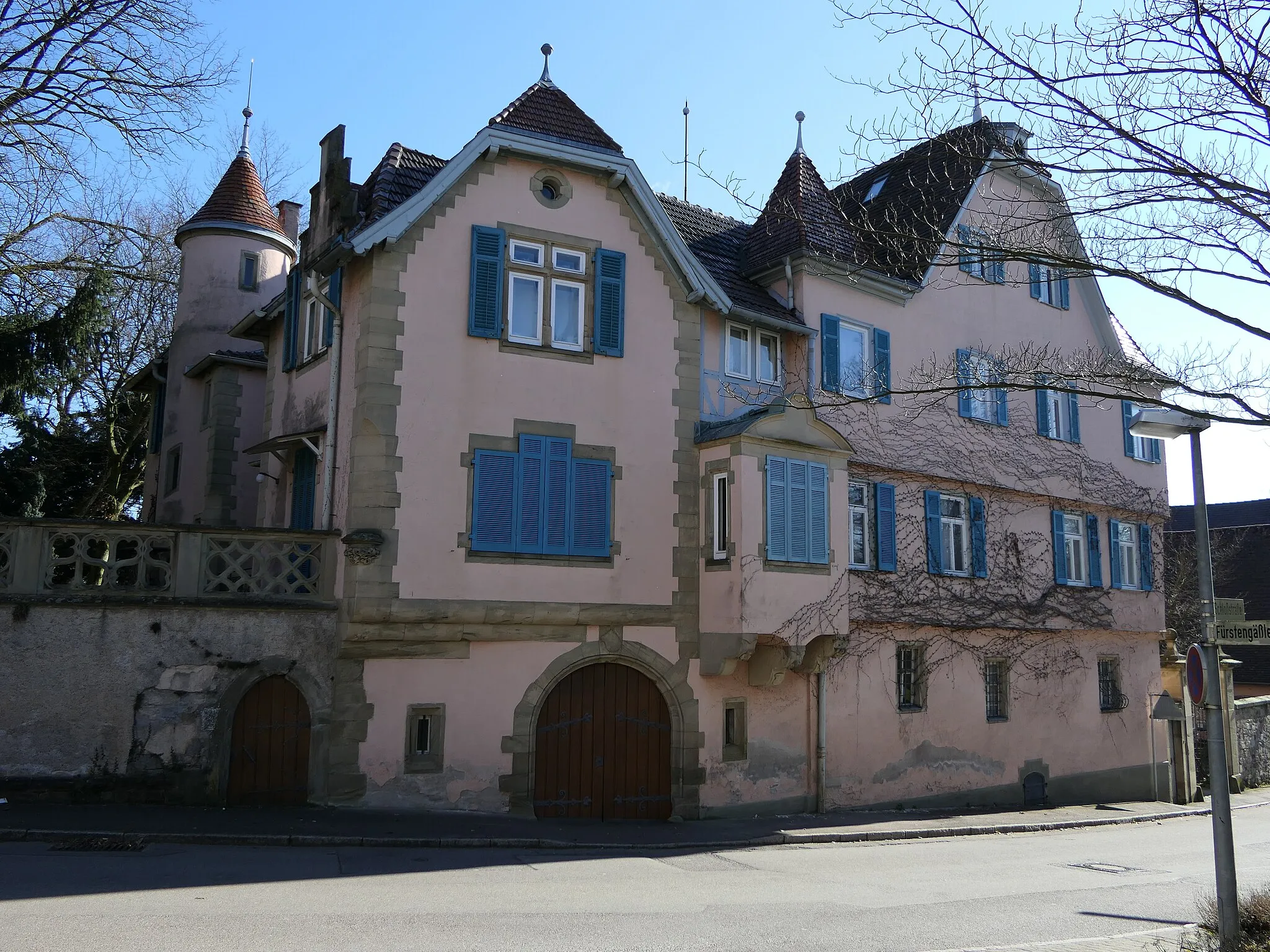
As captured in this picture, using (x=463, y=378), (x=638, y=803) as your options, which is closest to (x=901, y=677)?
(x=638, y=803)

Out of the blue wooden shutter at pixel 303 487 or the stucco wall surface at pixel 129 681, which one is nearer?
the stucco wall surface at pixel 129 681

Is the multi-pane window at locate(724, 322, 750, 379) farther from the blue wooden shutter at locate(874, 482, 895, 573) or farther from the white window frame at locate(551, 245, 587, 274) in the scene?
the blue wooden shutter at locate(874, 482, 895, 573)

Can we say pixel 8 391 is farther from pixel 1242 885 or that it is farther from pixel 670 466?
pixel 1242 885

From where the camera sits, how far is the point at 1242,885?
12148 mm

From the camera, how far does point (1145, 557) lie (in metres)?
26.4

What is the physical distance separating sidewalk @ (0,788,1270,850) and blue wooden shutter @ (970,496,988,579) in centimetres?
526

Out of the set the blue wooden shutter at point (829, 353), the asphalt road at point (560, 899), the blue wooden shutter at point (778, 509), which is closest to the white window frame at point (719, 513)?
the blue wooden shutter at point (778, 509)

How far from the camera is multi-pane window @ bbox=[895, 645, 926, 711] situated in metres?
20.3

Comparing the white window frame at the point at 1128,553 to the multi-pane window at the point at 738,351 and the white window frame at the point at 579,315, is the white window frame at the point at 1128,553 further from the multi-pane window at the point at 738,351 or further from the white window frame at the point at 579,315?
the white window frame at the point at 579,315

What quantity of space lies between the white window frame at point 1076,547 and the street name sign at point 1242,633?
583 inches

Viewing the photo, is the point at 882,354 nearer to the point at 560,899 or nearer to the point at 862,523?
the point at 862,523

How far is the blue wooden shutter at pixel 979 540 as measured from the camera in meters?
22.0

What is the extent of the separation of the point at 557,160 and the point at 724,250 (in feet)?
15.8

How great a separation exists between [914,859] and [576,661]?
516cm
